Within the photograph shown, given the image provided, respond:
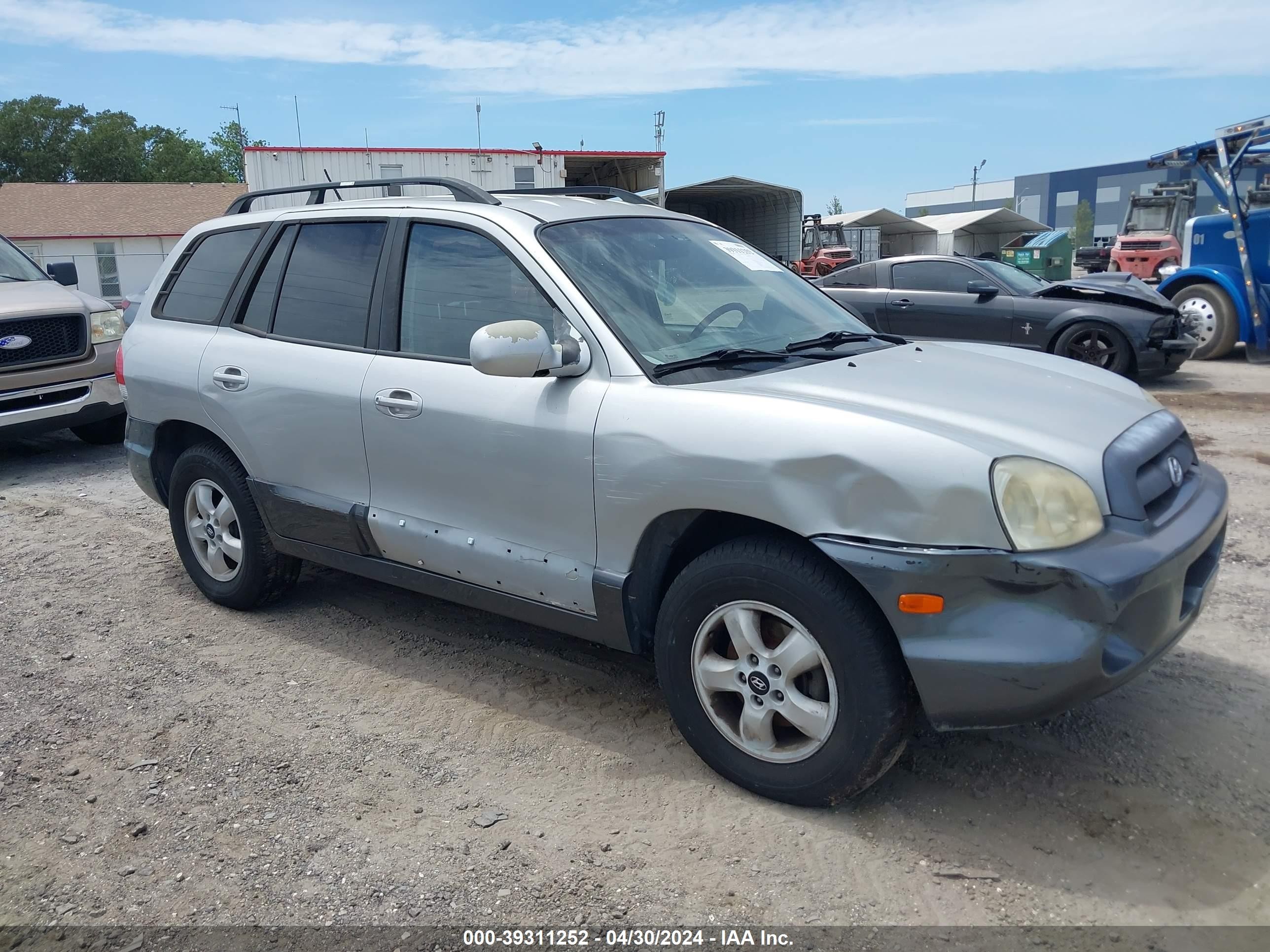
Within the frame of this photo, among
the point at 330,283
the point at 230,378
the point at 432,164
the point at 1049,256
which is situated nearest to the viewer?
the point at 330,283

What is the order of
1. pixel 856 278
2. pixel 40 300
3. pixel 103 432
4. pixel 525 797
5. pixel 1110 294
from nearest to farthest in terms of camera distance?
pixel 525 797
pixel 40 300
pixel 103 432
pixel 1110 294
pixel 856 278

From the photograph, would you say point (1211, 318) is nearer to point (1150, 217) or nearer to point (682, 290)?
point (682, 290)

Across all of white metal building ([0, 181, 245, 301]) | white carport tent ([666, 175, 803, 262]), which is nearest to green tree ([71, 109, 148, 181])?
white metal building ([0, 181, 245, 301])

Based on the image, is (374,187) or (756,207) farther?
(756,207)

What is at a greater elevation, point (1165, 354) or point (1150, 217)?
point (1150, 217)

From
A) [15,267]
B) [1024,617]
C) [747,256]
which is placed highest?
[747,256]

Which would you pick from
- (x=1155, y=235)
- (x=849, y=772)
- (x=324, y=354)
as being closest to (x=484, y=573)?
(x=324, y=354)

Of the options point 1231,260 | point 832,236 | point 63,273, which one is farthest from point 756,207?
point 63,273

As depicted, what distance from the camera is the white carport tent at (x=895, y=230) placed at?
46625 millimetres

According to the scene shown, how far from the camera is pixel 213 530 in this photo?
4781 mm

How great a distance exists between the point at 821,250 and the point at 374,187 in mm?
34445

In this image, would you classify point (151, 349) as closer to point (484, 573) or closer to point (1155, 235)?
point (484, 573)

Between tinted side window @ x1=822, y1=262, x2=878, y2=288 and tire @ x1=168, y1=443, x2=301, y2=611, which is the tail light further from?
tinted side window @ x1=822, y1=262, x2=878, y2=288

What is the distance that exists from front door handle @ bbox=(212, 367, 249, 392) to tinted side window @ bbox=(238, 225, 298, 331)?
0.21 meters
